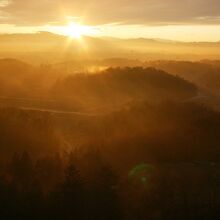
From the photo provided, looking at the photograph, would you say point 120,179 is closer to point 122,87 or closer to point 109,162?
point 109,162

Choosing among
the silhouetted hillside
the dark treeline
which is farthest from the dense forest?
the silhouetted hillside

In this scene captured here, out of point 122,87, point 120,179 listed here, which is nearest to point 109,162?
point 120,179

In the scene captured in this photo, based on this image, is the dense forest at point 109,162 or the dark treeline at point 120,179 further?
the dense forest at point 109,162

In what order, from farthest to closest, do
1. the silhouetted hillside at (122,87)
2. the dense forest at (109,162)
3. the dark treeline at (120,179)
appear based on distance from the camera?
1. the silhouetted hillside at (122,87)
2. the dense forest at (109,162)
3. the dark treeline at (120,179)

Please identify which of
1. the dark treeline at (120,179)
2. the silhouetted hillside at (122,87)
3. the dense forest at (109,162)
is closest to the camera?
the dark treeline at (120,179)

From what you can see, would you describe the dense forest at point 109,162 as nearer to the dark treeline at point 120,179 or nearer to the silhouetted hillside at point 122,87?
the dark treeline at point 120,179

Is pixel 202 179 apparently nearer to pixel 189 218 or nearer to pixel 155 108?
pixel 189 218

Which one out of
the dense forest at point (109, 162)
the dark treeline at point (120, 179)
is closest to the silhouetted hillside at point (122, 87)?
the dense forest at point (109, 162)

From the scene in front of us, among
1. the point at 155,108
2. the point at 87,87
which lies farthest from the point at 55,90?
the point at 155,108

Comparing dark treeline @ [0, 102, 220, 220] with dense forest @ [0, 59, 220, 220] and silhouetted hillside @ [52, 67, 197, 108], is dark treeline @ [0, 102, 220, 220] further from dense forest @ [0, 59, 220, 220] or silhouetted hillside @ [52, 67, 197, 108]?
silhouetted hillside @ [52, 67, 197, 108]
